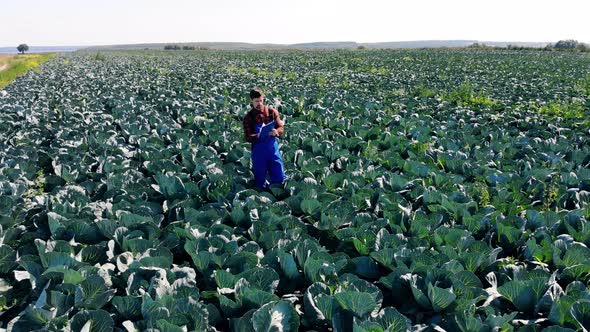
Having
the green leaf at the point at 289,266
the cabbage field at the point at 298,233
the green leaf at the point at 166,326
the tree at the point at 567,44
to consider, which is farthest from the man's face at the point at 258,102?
the tree at the point at 567,44

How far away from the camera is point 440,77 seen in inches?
790

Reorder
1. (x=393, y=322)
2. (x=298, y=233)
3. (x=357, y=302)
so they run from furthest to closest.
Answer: (x=298, y=233)
(x=357, y=302)
(x=393, y=322)

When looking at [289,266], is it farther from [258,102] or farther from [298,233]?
[258,102]

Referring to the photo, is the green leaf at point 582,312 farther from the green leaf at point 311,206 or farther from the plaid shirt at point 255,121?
the plaid shirt at point 255,121

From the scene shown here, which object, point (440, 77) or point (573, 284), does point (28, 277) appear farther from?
point (440, 77)

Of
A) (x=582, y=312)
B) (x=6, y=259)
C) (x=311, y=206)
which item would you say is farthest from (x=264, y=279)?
(x=6, y=259)

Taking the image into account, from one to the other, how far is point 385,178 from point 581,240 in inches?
85.4

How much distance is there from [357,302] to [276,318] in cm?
51

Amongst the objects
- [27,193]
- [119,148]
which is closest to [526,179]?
[119,148]

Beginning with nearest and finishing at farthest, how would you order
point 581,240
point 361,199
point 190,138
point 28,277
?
point 28,277, point 581,240, point 361,199, point 190,138

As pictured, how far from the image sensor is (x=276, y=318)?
2.76 m

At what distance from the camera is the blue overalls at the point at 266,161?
5504 millimetres

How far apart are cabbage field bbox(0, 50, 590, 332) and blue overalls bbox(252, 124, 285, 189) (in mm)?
237

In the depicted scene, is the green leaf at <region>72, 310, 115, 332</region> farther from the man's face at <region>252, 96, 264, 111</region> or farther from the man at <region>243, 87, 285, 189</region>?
the man's face at <region>252, 96, 264, 111</region>
